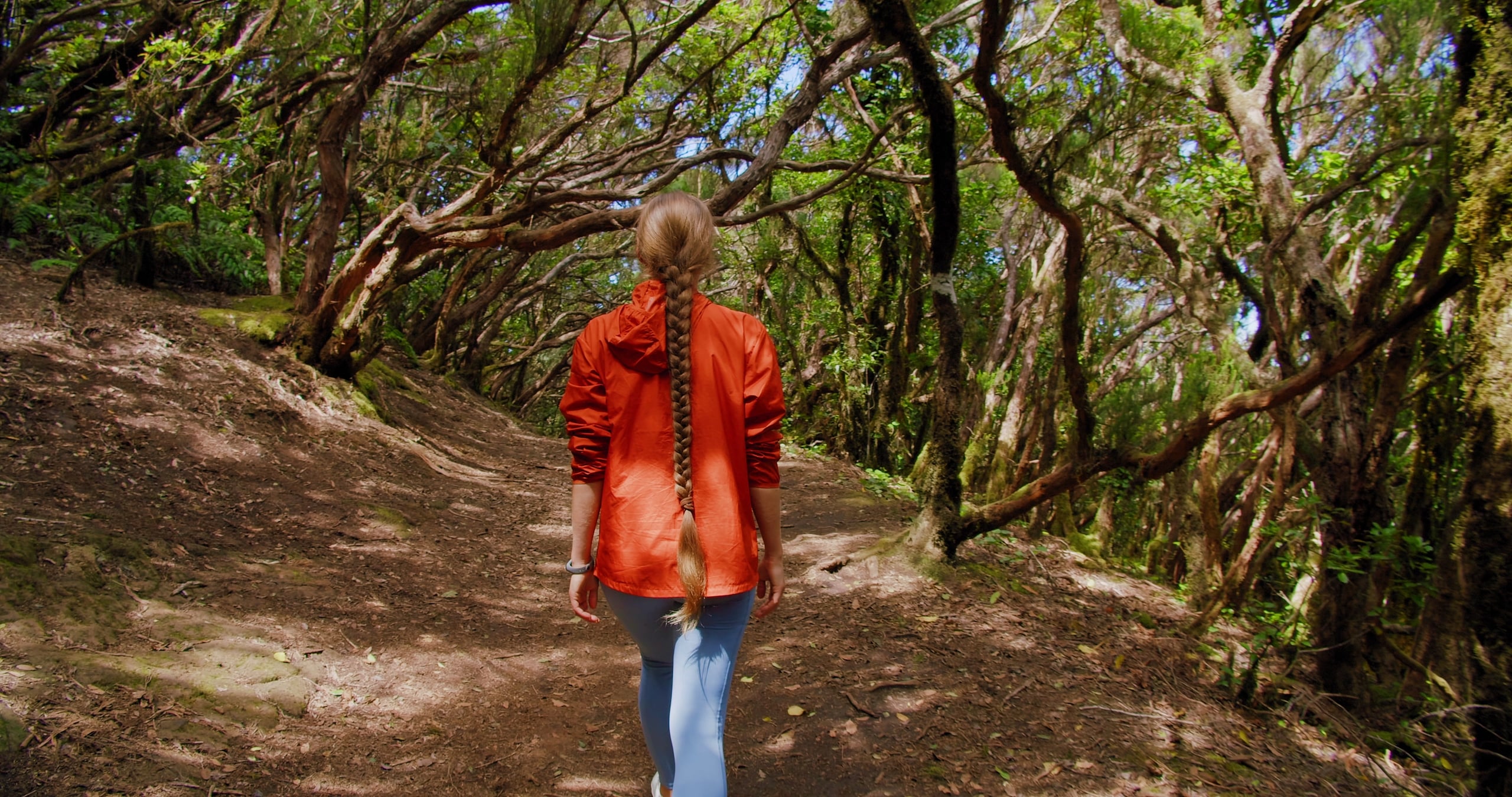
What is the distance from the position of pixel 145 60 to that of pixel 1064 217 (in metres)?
8.89

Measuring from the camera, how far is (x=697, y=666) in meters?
2.04

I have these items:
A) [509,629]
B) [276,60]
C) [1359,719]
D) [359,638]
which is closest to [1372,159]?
[1359,719]

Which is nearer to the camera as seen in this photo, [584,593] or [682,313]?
[682,313]

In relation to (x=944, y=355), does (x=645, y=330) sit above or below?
below

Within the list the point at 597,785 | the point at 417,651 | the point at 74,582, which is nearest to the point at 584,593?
the point at 597,785

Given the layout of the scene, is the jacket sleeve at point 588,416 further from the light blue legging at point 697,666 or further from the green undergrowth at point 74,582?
the green undergrowth at point 74,582

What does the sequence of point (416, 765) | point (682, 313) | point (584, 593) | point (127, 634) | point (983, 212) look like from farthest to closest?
point (983, 212) → point (127, 634) → point (416, 765) → point (584, 593) → point (682, 313)

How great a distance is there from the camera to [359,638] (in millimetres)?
3928

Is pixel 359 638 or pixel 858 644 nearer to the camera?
pixel 359 638

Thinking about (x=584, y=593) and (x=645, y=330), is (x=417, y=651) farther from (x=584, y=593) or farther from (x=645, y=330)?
(x=645, y=330)

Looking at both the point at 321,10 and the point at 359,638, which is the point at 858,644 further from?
the point at 321,10

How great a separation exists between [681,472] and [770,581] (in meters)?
0.46

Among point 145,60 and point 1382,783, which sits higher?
point 145,60

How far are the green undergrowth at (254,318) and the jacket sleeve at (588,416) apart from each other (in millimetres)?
7381
